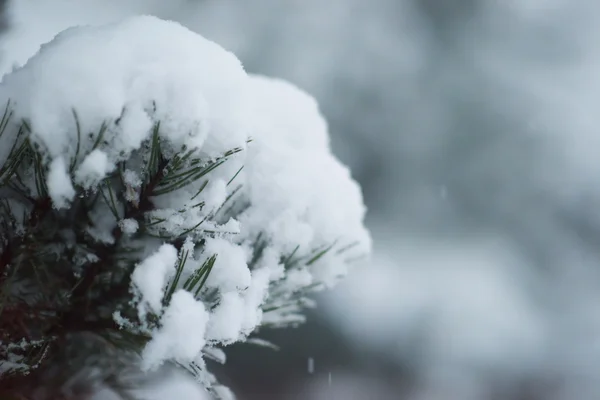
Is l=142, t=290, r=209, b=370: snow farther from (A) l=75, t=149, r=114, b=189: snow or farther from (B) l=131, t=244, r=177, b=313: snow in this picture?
(A) l=75, t=149, r=114, b=189: snow

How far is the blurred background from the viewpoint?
124 inches

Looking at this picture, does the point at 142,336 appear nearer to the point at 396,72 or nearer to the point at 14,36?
the point at 14,36

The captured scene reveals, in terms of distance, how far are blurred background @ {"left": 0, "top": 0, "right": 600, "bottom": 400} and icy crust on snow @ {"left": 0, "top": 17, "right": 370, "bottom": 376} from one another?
7.17 ft

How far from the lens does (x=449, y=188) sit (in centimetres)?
396

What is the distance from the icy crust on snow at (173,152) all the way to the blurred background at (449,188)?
86.1 inches

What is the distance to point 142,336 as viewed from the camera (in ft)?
1.74

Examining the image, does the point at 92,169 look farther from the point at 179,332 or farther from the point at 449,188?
the point at 449,188

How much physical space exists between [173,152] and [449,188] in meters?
3.68

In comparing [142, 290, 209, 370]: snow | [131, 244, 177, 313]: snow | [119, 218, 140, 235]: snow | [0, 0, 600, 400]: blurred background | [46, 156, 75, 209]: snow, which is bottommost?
[142, 290, 209, 370]: snow

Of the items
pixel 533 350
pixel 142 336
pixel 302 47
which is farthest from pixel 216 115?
pixel 533 350

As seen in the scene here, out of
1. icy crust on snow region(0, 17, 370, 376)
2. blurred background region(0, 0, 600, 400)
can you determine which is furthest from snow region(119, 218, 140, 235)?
blurred background region(0, 0, 600, 400)

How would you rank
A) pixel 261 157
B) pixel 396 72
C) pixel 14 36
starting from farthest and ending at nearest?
pixel 396 72 → pixel 14 36 → pixel 261 157

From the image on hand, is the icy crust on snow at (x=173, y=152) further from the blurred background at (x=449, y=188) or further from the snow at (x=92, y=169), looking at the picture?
the blurred background at (x=449, y=188)

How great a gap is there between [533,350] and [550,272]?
62cm
